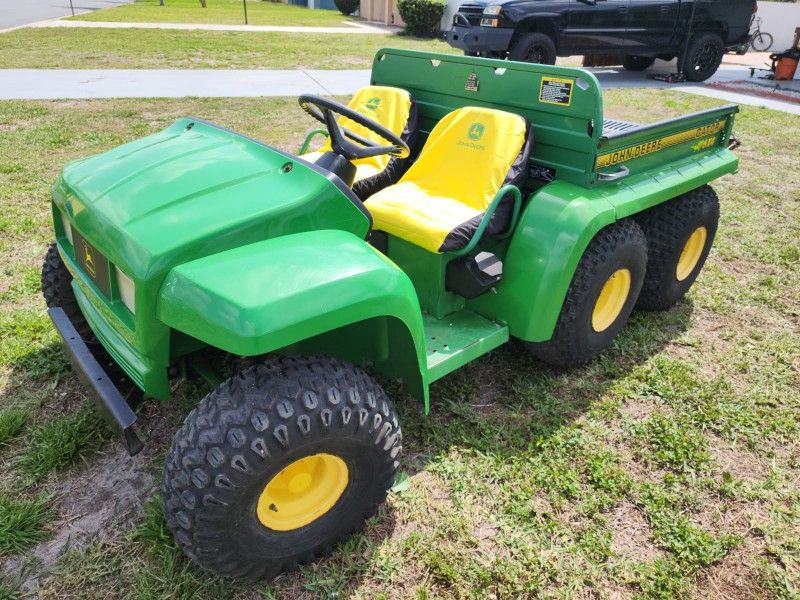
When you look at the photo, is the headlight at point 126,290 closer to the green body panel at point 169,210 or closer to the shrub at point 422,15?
the green body panel at point 169,210

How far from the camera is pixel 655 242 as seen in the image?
336 cm

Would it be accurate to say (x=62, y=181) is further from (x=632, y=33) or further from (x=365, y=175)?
(x=632, y=33)

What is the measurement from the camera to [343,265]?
181cm

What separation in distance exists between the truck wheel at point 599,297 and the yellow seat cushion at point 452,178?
1.79 feet

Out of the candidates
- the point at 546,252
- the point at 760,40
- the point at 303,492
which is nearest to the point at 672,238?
the point at 546,252

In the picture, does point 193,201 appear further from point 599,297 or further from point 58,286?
point 599,297

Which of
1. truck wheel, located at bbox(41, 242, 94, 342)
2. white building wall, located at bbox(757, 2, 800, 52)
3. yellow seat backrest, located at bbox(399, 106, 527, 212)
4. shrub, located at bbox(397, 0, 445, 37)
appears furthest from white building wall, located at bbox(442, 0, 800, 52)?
truck wheel, located at bbox(41, 242, 94, 342)

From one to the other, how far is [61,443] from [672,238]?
120 inches

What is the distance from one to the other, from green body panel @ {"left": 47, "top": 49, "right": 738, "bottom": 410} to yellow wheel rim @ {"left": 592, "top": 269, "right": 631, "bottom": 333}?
39 cm

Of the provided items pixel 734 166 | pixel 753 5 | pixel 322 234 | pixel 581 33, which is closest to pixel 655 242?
pixel 734 166

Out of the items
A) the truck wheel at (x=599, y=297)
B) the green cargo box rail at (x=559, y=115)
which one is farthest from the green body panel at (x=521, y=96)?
the truck wheel at (x=599, y=297)

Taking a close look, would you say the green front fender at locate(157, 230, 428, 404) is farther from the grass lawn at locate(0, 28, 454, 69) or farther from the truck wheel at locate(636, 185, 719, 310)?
the grass lawn at locate(0, 28, 454, 69)

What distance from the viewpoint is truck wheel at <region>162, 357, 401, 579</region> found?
1.69m

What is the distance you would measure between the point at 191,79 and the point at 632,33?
7.15m
